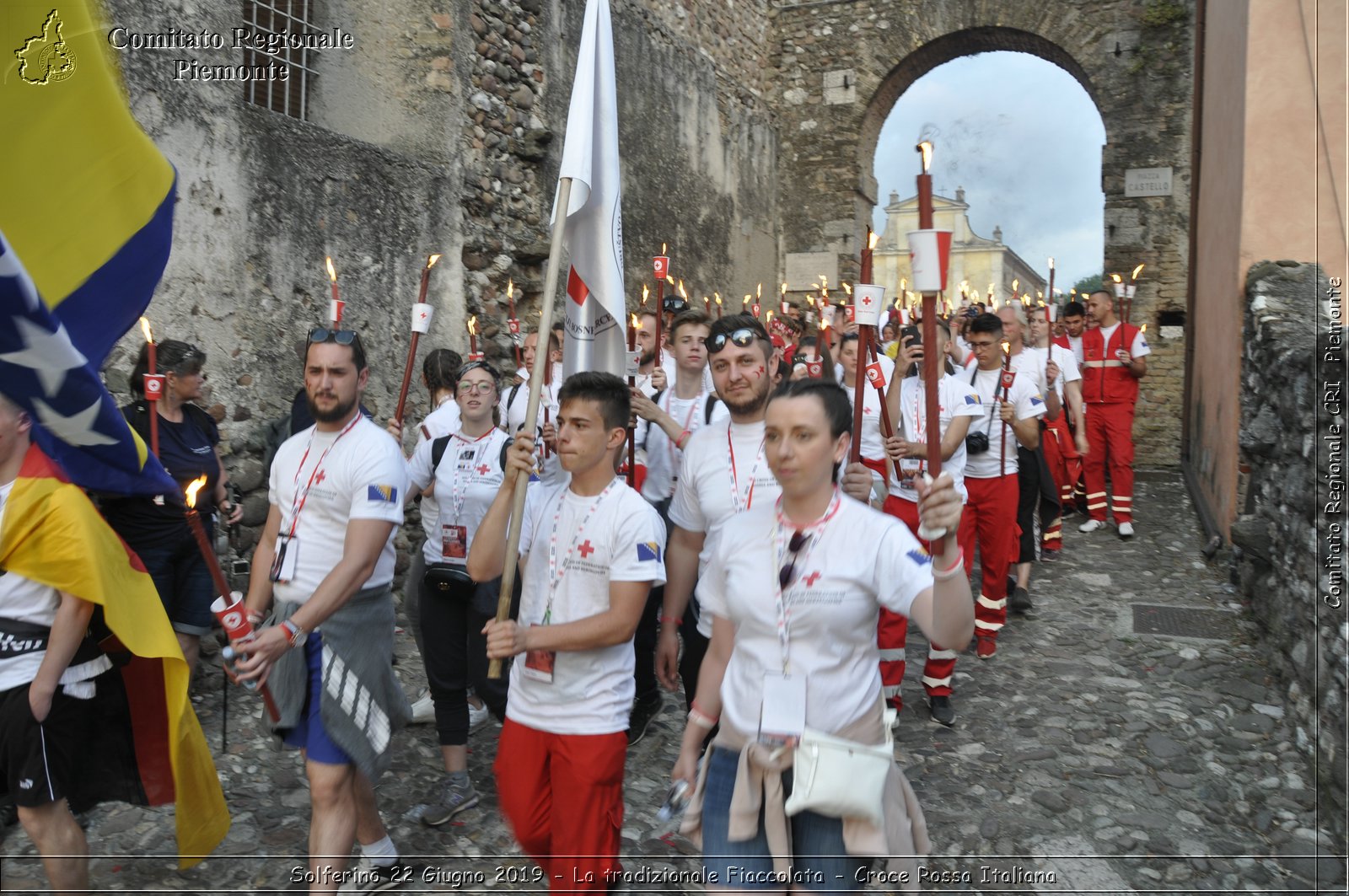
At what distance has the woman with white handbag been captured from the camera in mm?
2422

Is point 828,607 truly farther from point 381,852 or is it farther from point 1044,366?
point 1044,366

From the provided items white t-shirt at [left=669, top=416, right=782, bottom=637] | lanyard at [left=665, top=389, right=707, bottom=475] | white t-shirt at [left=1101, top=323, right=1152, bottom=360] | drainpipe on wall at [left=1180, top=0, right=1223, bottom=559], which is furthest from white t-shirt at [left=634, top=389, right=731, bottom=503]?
drainpipe on wall at [left=1180, top=0, right=1223, bottom=559]

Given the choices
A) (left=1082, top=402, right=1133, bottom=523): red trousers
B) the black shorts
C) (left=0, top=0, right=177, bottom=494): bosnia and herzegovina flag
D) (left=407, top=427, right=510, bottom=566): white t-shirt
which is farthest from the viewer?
(left=1082, top=402, right=1133, bottom=523): red trousers

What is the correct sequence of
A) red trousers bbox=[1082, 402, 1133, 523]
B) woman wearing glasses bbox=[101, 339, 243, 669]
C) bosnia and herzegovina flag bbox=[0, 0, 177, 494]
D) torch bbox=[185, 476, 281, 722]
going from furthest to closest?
1. red trousers bbox=[1082, 402, 1133, 523]
2. woman wearing glasses bbox=[101, 339, 243, 669]
3. bosnia and herzegovina flag bbox=[0, 0, 177, 494]
4. torch bbox=[185, 476, 281, 722]

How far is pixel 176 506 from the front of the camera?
488cm

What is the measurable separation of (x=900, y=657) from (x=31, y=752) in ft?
12.4

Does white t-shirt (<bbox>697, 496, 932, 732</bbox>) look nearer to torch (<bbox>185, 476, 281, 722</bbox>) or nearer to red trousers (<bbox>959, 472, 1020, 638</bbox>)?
torch (<bbox>185, 476, 281, 722</bbox>)

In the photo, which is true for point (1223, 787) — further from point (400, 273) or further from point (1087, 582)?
point (400, 273)

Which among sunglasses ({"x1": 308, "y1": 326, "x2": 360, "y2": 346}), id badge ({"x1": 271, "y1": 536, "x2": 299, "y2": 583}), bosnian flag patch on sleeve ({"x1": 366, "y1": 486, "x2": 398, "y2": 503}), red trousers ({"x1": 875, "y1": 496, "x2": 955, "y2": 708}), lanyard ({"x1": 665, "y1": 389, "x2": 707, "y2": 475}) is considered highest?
sunglasses ({"x1": 308, "y1": 326, "x2": 360, "y2": 346})

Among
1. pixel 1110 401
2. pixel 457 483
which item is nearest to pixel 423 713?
pixel 457 483

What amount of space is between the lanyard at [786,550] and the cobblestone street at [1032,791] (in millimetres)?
1840

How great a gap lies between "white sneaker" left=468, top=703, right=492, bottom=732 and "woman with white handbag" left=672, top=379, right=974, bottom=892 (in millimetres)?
2870

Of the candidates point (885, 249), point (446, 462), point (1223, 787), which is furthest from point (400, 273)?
point (885, 249)

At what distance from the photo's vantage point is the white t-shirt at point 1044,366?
7.29 m
